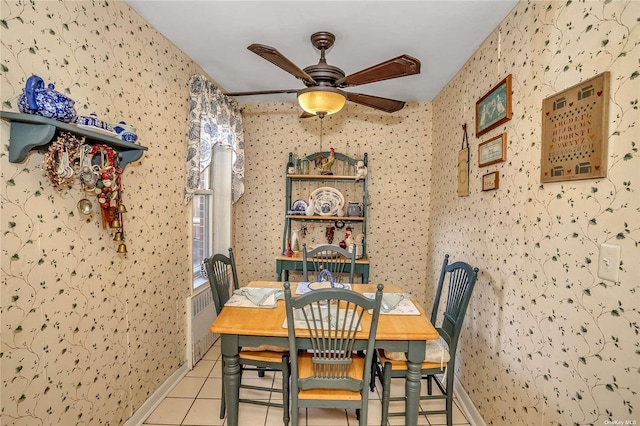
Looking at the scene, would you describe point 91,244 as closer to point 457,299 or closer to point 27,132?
point 27,132

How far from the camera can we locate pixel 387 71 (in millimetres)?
1571

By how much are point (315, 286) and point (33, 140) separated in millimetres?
1620

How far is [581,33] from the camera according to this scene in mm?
1240

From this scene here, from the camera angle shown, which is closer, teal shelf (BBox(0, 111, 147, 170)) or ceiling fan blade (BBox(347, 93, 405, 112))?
teal shelf (BBox(0, 111, 147, 170))

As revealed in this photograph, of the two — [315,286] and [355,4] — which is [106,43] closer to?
[355,4]

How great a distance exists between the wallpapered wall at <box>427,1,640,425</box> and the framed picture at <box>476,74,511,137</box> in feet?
0.19

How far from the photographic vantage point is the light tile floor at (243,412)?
193 centimetres

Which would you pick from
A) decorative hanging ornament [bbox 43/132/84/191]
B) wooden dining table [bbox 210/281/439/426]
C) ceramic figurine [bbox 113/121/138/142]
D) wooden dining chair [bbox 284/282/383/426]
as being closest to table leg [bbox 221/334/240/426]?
wooden dining table [bbox 210/281/439/426]

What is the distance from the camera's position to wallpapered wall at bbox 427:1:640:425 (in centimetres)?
103

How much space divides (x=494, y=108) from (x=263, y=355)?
82.1 inches

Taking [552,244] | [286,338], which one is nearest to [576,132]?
[552,244]

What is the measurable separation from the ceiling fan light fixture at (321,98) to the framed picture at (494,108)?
940 mm

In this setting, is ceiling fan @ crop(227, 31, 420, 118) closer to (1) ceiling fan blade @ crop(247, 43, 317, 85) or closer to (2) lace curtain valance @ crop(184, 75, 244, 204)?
(1) ceiling fan blade @ crop(247, 43, 317, 85)

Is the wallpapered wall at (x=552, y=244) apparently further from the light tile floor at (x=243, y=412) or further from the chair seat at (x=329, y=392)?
the chair seat at (x=329, y=392)
